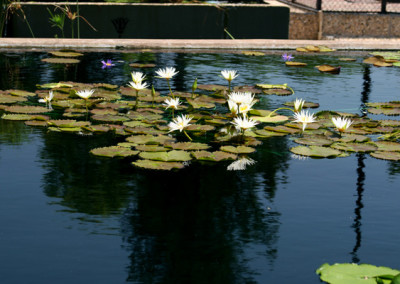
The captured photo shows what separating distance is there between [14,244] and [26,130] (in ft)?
6.19

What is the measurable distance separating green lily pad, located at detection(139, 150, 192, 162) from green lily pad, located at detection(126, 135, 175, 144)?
0.21m

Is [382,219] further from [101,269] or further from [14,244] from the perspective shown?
[14,244]

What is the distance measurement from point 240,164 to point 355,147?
28.6 inches

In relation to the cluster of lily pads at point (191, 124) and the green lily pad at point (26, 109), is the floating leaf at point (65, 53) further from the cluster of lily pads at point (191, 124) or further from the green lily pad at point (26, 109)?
the green lily pad at point (26, 109)

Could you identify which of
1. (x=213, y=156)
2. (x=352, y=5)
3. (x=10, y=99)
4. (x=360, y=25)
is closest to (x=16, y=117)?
(x=10, y=99)

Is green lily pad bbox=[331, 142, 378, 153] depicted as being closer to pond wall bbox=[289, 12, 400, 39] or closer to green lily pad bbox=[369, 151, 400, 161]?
green lily pad bbox=[369, 151, 400, 161]

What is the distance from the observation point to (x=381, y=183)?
11.4ft

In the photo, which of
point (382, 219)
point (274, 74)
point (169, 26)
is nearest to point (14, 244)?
point (382, 219)

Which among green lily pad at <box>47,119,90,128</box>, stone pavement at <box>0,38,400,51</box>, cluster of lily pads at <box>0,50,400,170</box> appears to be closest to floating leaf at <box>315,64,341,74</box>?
cluster of lily pads at <box>0,50,400,170</box>

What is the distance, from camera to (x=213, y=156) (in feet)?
12.2

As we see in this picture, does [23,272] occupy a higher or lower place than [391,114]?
lower

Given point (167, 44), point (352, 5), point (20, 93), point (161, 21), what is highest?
point (352, 5)

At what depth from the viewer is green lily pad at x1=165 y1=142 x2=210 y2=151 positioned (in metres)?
3.87

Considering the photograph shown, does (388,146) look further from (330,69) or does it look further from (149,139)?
(330,69)
